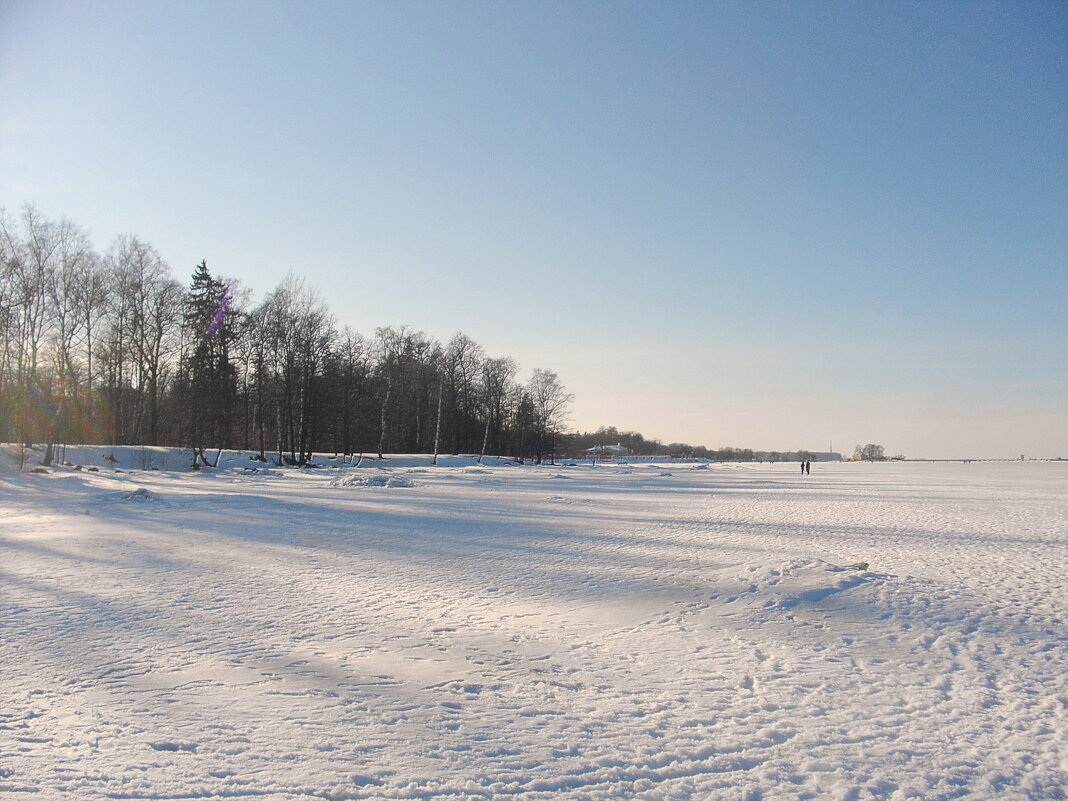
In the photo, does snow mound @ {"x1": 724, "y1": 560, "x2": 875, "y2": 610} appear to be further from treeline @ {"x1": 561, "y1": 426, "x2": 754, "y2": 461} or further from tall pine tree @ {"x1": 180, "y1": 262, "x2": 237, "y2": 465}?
treeline @ {"x1": 561, "y1": 426, "x2": 754, "y2": 461}

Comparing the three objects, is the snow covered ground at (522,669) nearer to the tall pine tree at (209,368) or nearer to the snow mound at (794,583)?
the snow mound at (794,583)

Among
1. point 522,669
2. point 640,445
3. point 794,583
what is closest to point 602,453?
point 640,445

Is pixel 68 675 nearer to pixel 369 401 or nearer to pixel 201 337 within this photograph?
pixel 201 337

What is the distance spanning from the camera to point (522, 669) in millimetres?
6207

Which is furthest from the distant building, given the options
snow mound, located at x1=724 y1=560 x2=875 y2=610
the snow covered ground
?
snow mound, located at x1=724 y1=560 x2=875 y2=610

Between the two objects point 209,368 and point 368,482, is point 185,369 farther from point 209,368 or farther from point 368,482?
point 368,482

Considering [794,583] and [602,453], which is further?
[602,453]

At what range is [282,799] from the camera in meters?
3.80

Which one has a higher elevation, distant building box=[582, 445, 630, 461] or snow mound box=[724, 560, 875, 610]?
snow mound box=[724, 560, 875, 610]

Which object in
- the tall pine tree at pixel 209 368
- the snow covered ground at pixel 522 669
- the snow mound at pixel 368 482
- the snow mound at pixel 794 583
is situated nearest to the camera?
the snow covered ground at pixel 522 669

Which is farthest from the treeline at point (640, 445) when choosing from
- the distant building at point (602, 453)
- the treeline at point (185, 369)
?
the treeline at point (185, 369)

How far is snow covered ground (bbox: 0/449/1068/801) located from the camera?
4.22m

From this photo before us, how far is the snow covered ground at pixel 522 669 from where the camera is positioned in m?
4.22

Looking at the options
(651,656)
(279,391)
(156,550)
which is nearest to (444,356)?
(279,391)
